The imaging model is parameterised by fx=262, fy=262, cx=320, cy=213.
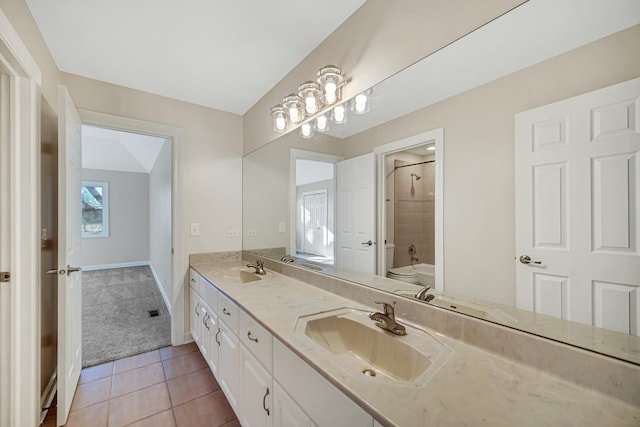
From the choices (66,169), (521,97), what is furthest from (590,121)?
(66,169)

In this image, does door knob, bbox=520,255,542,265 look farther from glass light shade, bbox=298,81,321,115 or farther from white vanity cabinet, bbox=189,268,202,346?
white vanity cabinet, bbox=189,268,202,346

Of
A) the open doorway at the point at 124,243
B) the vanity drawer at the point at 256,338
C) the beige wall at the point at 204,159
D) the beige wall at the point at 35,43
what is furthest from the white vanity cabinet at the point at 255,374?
the beige wall at the point at 35,43

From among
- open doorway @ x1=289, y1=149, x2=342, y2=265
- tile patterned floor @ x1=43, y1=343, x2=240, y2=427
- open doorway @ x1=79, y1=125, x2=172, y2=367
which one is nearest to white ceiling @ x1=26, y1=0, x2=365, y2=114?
open doorway @ x1=289, y1=149, x2=342, y2=265

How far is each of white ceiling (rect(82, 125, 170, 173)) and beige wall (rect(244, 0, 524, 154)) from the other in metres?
3.56

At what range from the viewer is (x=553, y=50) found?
79 centimetres

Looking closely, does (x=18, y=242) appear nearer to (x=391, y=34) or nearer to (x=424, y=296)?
(x=424, y=296)

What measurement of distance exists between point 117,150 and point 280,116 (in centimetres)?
519

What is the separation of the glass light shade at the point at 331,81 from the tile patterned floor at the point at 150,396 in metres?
2.05

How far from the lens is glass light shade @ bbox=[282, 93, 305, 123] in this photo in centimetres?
189

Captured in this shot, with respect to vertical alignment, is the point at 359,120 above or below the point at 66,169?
above

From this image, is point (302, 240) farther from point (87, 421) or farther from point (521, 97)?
point (87, 421)

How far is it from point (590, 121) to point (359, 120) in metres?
1.00

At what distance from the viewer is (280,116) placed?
2.09 metres

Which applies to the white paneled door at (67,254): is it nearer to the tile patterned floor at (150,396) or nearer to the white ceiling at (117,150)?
the tile patterned floor at (150,396)
